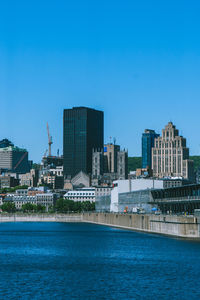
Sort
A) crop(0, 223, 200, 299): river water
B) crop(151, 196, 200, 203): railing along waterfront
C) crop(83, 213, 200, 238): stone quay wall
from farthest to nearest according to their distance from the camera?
crop(151, 196, 200, 203): railing along waterfront < crop(83, 213, 200, 238): stone quay wall < crop(0, 223, 200, 299): river water

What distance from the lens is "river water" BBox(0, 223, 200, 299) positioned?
2758 inches

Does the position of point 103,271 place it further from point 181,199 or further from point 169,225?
point 181,199

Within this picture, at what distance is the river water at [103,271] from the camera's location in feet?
230

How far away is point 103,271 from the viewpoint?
8656 centimetres

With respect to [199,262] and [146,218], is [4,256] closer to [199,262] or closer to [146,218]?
[199,262]

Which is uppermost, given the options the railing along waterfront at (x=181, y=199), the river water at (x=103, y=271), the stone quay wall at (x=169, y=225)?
the railing along waterfront at (x=181, y=199)

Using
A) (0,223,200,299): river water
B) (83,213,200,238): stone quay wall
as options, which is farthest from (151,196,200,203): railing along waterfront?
(0,223,200,299): river water

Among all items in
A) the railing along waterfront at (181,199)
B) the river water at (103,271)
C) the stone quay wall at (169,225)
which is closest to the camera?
the river water at (103,271)

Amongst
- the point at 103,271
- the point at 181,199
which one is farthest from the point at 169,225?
the point at 103,271

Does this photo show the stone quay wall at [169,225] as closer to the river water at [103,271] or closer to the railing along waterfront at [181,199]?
the river water at [103,271]

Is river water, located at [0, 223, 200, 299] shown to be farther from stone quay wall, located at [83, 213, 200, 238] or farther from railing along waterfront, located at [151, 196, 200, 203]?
railing along waterfront, located at [151, 196, 200, 203]

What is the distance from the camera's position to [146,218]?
170125 mm

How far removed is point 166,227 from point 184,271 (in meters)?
59.6

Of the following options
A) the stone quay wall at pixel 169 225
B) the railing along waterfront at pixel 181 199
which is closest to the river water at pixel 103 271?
the stone quay wall at pixel 169 225
